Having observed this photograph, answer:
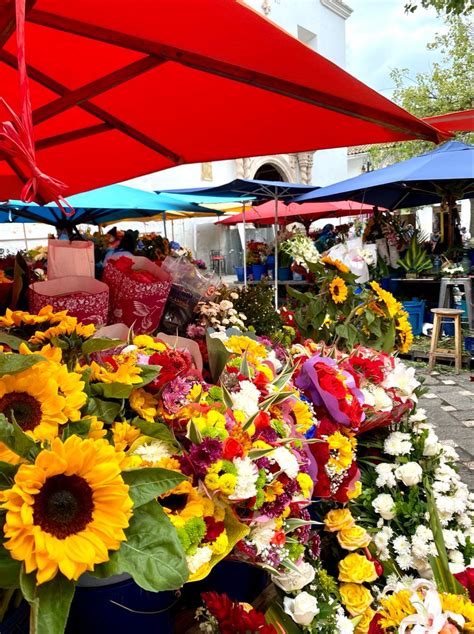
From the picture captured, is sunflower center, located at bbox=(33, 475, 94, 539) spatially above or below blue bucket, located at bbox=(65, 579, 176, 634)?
above

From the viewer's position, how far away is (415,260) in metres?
8.74

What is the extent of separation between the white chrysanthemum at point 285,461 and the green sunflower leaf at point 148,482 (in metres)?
0.35

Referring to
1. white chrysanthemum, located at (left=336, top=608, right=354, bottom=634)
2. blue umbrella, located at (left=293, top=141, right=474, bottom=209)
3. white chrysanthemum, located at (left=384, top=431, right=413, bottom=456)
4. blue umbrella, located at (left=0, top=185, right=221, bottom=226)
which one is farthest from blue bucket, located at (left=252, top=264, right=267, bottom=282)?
white chrysanthemum, located at (left=336, top=608, right=354, bottom=634)

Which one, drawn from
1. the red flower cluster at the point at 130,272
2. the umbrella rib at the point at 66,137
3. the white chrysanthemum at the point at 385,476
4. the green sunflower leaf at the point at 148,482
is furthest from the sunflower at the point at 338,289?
the green sunflower leaf at the point at 148,482

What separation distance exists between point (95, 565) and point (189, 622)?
65cm

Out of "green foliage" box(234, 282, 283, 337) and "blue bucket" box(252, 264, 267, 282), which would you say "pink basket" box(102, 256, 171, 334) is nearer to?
"green foliage" box(234, 282, 283, 337)

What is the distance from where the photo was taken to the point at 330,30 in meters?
22.6

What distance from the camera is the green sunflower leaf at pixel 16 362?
34.3 inches

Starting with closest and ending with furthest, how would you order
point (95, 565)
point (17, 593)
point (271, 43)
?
point (95, 565), point (17, 593), point (271, 43)

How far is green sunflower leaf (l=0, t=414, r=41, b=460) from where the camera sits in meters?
0.79

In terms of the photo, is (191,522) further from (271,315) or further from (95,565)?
(271,315)

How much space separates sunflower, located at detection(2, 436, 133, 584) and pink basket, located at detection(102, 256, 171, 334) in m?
1.11

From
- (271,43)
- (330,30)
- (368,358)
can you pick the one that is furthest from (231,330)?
(330,30)

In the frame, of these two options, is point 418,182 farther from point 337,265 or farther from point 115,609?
point 115,609
